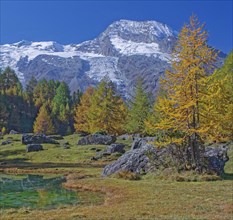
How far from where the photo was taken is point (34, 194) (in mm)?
29375

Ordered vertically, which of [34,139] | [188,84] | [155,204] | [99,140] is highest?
[188,84]

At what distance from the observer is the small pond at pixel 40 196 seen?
24.3 metres

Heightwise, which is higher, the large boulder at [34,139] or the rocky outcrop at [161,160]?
the large boulder at [34,139]

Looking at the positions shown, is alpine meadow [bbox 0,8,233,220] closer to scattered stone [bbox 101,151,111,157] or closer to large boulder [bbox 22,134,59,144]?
scattered stone [bbox 101,151,111,157]

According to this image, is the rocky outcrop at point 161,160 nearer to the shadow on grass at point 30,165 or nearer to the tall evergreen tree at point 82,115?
the shadow on grass at point 30,165

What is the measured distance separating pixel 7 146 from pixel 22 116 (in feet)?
199

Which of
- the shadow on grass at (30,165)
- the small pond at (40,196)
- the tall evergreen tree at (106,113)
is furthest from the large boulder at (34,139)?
the small pond at (40,196)

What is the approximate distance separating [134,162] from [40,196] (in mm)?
11915

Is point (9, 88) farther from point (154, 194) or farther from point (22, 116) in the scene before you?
point (154, 194)

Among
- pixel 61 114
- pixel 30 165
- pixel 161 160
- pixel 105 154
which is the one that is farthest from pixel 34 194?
pixel 61 114

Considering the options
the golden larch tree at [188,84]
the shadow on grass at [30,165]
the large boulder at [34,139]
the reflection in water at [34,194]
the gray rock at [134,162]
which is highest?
→ the golden larch tree at [188,84]

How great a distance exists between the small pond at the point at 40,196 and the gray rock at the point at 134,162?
5.87 metres

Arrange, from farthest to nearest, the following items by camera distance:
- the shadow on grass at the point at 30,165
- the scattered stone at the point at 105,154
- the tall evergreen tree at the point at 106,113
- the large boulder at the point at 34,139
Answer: the tall evergreen tree at the point at 106,113 → the large boulder at the point at 34,139 → the scattered stone at the point at 105,154 → the shadow on grass at the point at 30,165

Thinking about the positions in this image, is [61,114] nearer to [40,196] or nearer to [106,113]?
[106,113]
